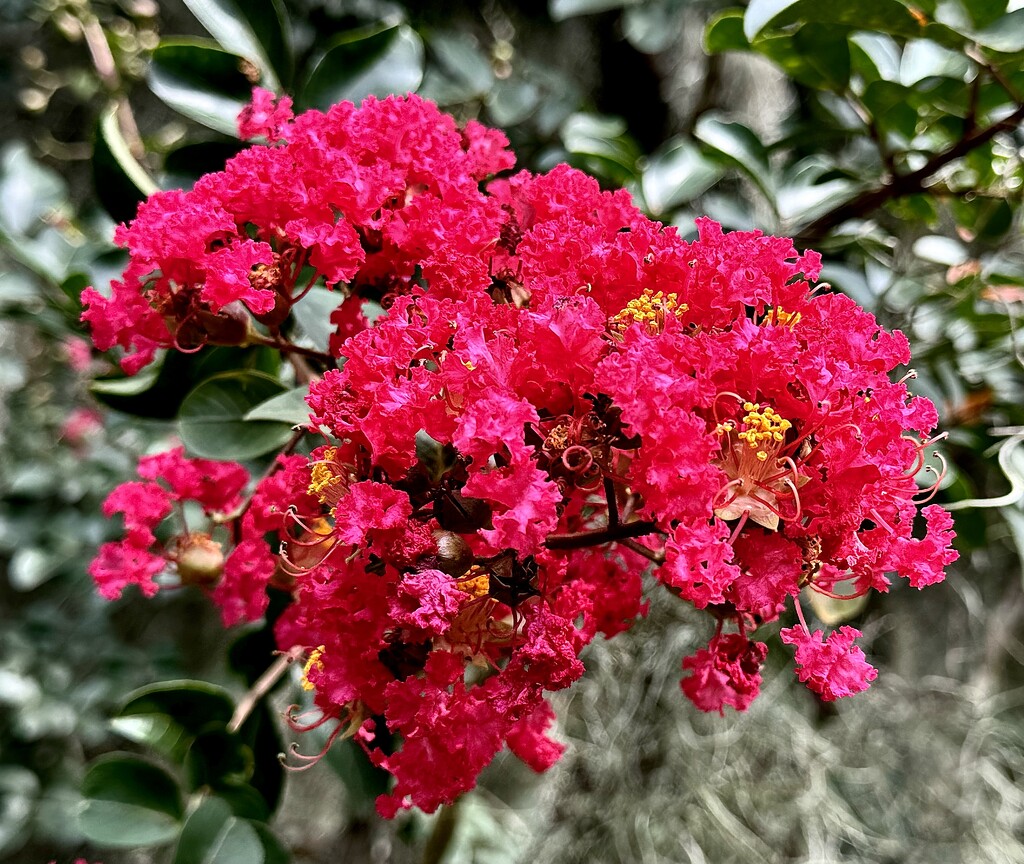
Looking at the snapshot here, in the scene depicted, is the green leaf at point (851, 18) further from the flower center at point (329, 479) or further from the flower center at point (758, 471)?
the flower center at point (329, 479)

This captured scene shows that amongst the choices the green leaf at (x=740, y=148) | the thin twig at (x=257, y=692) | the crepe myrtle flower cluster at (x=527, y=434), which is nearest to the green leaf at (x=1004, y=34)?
the green leaf at (x=740, y=148)

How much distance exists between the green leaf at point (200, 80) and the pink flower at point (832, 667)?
28.2 inches

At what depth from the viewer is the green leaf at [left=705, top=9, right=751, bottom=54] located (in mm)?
810

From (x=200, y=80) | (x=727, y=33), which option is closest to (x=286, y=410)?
(x=200, y=80)

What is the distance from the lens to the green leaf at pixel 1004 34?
0.70 metres

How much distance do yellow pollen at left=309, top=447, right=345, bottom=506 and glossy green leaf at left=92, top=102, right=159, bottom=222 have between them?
0.45 metres

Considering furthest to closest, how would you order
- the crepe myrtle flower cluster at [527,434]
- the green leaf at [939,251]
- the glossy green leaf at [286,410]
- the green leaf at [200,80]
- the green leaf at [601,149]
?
the green leaf at [939,251] → the green leaf at [601,149] → the green leaf at [200,80] → the glossy green leaf at [286,410] → the crepe myrtle flower cluster at [527,434]

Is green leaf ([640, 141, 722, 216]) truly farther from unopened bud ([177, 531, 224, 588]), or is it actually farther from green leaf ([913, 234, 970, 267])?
unopened bud ([177, 531, 224, 588])

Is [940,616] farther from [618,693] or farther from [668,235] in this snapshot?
[668,235]

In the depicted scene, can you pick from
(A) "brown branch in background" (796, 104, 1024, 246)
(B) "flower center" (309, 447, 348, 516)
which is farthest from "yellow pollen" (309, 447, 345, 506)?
(A) "brown branch in background" (796, 104, 1024, 246)

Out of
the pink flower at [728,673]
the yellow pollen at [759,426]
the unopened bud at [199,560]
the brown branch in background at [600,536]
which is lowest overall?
the unopened bud at [199,560]

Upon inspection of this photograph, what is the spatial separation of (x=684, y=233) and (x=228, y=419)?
0.53 m

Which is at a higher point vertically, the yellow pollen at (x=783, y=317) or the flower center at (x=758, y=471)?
the yellow pollen at (x=783, y=317)

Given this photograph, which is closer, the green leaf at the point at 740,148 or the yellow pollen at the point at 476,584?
the yellow pollen at the point at 476,584
